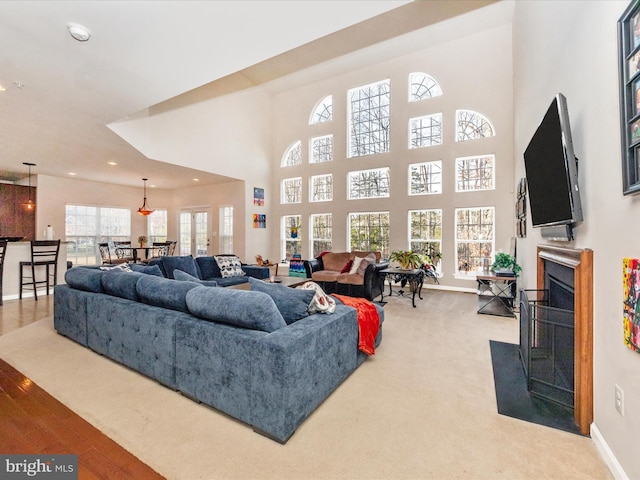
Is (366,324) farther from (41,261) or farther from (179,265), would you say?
(41,261)

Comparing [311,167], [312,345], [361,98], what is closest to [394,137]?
[361,98]

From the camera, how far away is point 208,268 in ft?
18.4

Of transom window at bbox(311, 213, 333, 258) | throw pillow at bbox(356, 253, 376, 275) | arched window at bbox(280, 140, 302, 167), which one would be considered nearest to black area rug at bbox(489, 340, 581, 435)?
throw pillow at bbox(356, 253, 376, 275)

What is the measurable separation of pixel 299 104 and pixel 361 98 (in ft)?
6.34

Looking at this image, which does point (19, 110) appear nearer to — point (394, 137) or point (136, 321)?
point (136, 321)

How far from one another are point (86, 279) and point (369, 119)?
6899 mm

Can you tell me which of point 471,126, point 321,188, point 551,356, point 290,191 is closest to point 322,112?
point 321,188

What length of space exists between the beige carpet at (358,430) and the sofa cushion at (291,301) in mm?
665

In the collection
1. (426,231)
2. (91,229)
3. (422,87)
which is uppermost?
(422,87)

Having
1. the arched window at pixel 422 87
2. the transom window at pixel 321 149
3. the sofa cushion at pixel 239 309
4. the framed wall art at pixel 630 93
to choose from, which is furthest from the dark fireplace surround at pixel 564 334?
the transom window at pixel 321 149

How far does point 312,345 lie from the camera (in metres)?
1.90

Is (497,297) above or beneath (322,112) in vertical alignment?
beneath

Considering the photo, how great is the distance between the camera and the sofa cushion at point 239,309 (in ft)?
6.20

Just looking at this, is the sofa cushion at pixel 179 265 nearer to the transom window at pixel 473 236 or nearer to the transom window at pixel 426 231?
the transom window at pixel 426 231
